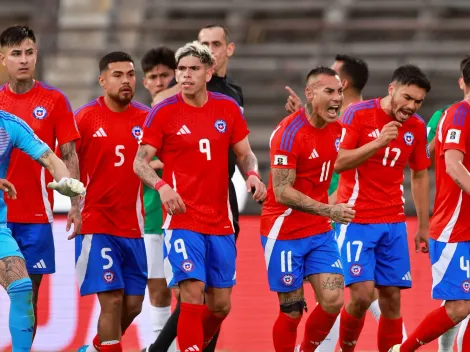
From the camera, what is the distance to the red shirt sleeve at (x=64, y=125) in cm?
807

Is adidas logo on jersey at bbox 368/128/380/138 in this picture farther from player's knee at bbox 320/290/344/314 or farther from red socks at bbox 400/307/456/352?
red socks at bbox 400/307/456/352

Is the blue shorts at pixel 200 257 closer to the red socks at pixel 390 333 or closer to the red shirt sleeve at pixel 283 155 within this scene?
the red shirt sleeve at pixel 283 155

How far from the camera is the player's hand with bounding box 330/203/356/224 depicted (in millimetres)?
7516

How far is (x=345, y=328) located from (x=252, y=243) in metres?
1.85

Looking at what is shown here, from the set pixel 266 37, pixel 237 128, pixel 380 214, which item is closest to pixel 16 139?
pixel 237 128

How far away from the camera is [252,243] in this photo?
33.7 ft

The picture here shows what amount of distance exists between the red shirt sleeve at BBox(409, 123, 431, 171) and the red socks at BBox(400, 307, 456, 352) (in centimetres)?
126

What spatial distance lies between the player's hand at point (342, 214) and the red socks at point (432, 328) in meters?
1.00

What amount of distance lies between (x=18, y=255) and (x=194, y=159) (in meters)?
1.38

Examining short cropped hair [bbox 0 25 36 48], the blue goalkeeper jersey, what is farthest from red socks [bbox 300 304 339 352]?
short cropped hair [bbox 0 25 36 48]

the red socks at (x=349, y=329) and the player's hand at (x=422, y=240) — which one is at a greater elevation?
the player's hand at (x=422, y=240)

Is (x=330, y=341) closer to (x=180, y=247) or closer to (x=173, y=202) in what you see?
(x=180, y=247)

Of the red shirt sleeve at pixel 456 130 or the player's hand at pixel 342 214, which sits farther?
the red shirt sleeve at pixel 456 130

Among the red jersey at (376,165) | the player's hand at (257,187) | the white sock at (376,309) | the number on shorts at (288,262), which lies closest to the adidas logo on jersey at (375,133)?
the red jersey at (376,165)
